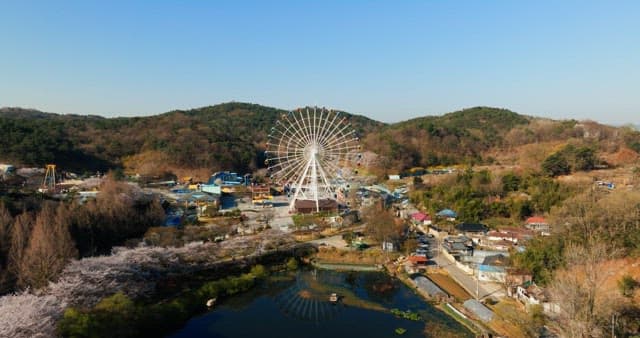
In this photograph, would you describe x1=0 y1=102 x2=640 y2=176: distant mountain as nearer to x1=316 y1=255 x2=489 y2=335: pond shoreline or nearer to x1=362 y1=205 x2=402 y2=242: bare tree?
x1=362 y1=205 x2=402 y2=242: bare tree

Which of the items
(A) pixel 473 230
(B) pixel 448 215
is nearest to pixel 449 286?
(A) pixel 473 230

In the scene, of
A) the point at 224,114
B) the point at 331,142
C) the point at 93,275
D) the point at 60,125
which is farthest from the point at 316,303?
the point at 224,114

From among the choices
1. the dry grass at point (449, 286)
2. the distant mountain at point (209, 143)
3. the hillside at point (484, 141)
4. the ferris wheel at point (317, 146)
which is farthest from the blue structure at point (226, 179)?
the dry grass at point (449, 286)

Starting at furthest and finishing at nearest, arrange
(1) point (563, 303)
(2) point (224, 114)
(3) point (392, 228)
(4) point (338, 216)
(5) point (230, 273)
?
(2) point (224, 114)
(4) point (338, 216)
(3) point (392, 228)
(5) point (230, 273)
(1) point (563, 303)

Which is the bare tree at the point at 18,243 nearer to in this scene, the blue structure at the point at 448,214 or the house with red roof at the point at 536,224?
the blue structure at the point at 448,214

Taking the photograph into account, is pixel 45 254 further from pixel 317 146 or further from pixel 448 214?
pixel 448 214

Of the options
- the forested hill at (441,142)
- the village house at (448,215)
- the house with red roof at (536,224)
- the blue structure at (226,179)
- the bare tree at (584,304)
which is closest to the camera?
the bare tree at (584,304)

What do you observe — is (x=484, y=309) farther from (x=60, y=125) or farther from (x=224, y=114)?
(x=224, y=114)
